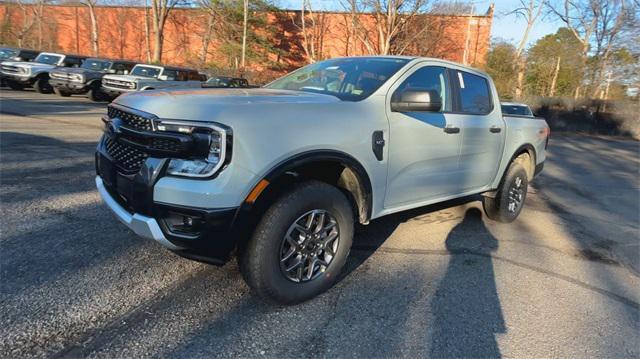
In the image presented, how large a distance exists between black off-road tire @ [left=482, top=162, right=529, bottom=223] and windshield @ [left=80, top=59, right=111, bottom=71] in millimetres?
17311

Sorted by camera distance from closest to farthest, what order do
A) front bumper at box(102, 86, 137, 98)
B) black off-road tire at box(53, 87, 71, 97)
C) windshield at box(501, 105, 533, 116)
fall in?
1. windshield at box(501, 105, 533, 116)
2. front bumper at box(102, 86, 137, 98)
3. black off-road tire at box(53, 87, 71, 97)

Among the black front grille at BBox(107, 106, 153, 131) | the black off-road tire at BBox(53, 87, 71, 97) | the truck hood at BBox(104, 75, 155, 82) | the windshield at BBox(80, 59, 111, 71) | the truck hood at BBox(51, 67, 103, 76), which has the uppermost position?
the windshield at BBox(80, 59, 111, 71)

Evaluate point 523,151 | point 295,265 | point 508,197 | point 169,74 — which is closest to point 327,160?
point 295,265

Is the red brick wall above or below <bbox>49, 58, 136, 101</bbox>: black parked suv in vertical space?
above

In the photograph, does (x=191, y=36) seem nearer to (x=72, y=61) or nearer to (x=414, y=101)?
(x=72, y=61)

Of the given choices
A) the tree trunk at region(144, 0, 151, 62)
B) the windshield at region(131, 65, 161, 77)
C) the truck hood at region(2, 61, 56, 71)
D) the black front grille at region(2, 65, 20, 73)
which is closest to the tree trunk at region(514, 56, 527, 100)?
the windshield at region(131, 65, 161, 77)

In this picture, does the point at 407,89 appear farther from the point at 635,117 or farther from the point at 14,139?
the point at 635,117

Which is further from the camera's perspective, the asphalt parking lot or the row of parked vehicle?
the row of parked vehicle

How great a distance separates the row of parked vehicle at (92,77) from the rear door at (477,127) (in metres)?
11.8

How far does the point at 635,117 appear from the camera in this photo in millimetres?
21953

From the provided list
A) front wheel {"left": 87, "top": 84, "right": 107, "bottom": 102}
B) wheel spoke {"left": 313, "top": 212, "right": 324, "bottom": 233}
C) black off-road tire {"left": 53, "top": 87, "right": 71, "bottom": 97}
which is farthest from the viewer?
black off-road tire {"left": 53, "top": 87, "right": 71, "bottom": 97}

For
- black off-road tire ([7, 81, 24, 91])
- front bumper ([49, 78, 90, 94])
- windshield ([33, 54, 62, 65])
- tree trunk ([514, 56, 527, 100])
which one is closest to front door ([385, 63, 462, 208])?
front bumper ([49, 78, 90, 94])

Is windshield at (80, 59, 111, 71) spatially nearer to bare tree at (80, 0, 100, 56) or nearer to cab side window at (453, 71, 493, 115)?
cab side window at (453, 71, 493, 115)

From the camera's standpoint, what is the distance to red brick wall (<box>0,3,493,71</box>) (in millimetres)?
34062
